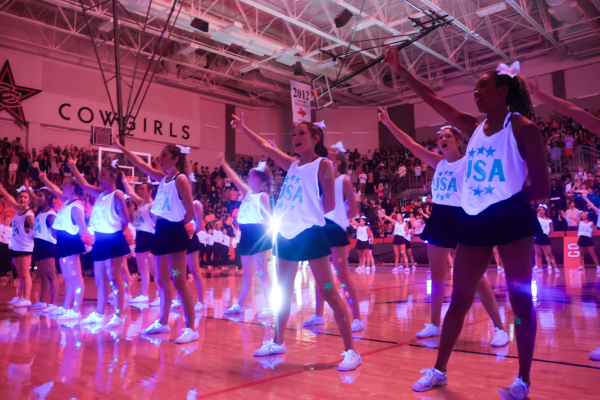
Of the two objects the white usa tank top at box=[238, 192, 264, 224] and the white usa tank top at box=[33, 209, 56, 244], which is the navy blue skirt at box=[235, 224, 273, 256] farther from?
the white usa tank top at box=[33, 209, 56, 244]

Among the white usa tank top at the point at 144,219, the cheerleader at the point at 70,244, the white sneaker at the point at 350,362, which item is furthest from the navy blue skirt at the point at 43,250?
the white sneaker at the point at 350,362

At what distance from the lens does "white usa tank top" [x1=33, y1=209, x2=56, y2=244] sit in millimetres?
5578

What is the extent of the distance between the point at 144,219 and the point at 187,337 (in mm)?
2843

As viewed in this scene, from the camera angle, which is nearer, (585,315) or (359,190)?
(585,315)

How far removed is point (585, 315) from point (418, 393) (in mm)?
3007

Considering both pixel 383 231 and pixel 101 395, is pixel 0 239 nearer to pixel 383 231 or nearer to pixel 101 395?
pixel 101 395

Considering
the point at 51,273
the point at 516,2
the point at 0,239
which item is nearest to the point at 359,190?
the point at 516,2

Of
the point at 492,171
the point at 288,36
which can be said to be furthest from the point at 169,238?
the point at 288,36

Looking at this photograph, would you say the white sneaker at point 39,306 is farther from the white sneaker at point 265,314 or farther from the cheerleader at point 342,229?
the cheerleader at point 342,229

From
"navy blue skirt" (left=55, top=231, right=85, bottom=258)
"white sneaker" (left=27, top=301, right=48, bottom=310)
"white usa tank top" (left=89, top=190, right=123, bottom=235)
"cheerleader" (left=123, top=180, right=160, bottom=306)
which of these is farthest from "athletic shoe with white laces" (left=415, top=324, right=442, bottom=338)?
"white sneaker" (left=27, top=301, right=48, bottom=310)

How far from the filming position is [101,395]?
93.1 inches

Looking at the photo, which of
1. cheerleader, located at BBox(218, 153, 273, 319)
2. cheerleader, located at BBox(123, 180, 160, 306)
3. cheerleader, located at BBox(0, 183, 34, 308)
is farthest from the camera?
cheerleader, located at BBox(0, 183, 34, 308)

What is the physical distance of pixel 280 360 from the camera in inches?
118

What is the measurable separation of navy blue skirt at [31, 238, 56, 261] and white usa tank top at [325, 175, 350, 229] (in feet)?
12.2
